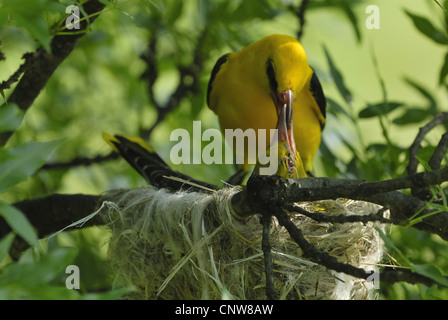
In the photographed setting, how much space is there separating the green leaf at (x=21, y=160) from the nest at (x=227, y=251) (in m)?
1.00

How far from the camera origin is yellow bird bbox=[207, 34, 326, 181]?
3139 mm

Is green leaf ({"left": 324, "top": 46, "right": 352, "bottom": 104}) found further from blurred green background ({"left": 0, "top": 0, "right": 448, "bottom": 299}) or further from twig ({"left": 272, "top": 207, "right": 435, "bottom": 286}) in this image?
twig ({"left": 272, "top": 207, "right": 435, "bottom": 286})

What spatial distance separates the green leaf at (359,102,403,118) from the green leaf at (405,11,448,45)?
380 mm

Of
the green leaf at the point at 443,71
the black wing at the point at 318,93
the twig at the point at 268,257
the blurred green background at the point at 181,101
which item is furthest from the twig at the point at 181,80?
the twig at the point at 268,257

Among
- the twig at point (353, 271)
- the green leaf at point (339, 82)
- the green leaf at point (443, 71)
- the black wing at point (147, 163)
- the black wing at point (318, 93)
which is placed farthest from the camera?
the black wing at point (318, 93)

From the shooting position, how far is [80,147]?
12.7 ft

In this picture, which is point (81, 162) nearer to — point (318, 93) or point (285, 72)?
point (285, 72)

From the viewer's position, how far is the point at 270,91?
3.23 m

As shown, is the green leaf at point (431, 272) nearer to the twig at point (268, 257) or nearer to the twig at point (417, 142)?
the twig at point (268, 257)

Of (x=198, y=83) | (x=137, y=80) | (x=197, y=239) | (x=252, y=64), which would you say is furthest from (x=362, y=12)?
(x=197, y=239)

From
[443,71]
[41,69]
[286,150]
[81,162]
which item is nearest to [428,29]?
[443,71]

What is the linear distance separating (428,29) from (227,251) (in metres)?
1.47

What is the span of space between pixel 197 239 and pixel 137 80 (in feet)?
6.82

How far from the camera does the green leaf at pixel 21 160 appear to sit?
123 cm
